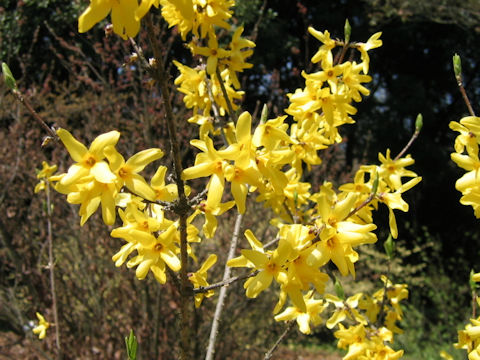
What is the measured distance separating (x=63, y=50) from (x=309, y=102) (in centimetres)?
691

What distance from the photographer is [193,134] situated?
14.3 ft

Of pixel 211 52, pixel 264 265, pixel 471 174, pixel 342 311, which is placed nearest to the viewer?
pixel 264 265

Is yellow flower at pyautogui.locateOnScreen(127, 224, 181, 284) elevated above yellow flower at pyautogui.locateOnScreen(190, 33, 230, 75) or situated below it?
below

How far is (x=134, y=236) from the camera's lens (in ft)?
3.81

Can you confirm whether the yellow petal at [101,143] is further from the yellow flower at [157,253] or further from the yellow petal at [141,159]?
the yellow flower at [157,253]

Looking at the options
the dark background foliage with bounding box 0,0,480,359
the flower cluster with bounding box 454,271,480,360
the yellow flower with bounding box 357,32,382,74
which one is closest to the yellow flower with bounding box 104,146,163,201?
the dark background foliage with bounding box 0,0,480,359

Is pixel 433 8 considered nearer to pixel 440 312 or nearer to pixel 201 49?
pixel 440 312

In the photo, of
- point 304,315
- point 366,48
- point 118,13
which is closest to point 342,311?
point 304,315

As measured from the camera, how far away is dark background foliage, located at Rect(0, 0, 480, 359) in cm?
393

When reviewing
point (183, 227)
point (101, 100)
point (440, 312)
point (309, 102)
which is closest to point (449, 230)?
point (440, 312)

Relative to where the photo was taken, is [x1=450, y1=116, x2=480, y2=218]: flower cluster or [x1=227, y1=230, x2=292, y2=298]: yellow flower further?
[x1=450, y1=116, x2=480, y2=218]: flower cluster

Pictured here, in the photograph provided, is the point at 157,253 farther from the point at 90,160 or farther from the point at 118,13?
the point at 118,13

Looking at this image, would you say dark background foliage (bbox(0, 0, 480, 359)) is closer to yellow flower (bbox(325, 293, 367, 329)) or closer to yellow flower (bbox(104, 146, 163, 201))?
yellow flower (bbox(104, 146, 163, 201))

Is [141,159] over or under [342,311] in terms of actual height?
over
